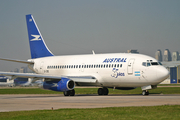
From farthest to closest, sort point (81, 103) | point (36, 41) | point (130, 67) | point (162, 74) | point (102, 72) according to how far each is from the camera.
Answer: point (36, 41)
point (102, 72)
point (130, 67)
point (162, 74)
point (81, 103)

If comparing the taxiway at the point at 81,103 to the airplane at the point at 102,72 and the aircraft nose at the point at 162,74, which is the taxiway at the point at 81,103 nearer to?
the aircraft nose at the point at 162,74

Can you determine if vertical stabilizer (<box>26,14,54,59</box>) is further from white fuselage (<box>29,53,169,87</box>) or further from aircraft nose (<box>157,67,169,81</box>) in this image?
aircraft nose (<box>157,67,169,81</box>)

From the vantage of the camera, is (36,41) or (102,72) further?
(36,41)

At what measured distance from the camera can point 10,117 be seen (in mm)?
14461

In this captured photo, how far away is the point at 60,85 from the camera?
1350 inches

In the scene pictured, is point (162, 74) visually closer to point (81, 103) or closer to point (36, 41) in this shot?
point (81, 103)

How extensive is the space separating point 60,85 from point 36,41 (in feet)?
45.2

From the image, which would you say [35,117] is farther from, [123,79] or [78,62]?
[78,62]

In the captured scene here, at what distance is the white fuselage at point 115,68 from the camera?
31969 mm

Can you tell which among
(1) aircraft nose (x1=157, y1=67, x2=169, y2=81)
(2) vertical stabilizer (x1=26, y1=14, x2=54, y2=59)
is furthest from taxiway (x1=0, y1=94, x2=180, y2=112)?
(2) vertical stabilizer (x1=26, y1=14, x2=54, y2=59)

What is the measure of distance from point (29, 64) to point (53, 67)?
519cm

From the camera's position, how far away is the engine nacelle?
34.0 metres

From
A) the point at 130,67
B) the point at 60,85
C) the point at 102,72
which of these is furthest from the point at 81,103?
the point at 102,72

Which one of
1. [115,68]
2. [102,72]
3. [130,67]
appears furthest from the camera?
[102,72]
